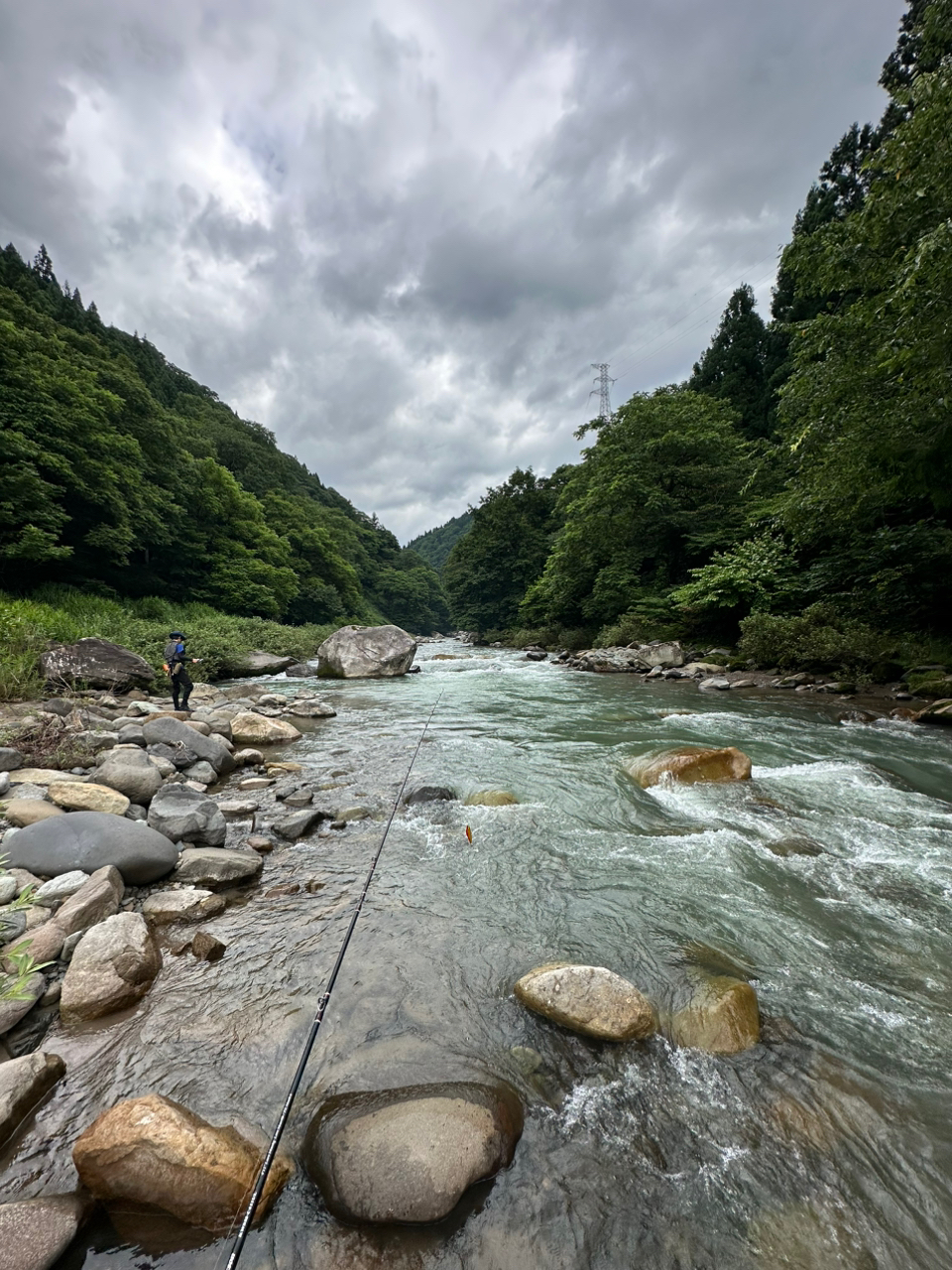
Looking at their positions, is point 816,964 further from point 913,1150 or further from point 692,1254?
point 692,1254

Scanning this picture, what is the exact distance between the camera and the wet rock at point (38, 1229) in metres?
1.31

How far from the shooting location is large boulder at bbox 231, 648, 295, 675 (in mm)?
16250

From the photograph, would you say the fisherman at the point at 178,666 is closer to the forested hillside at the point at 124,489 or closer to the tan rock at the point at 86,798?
the tan rock at the point at 86,798

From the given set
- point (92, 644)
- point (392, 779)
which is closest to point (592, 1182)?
point (392, 779)

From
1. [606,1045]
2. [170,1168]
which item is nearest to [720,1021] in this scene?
[606,1045]

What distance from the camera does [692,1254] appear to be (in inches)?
57.6

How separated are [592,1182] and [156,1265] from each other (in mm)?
1342

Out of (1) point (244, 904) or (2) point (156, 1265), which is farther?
(1) point (244, 904)

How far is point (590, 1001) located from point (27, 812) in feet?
13.4

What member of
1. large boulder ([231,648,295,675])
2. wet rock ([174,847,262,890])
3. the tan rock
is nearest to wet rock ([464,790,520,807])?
wet rock ([174,847,262,890])

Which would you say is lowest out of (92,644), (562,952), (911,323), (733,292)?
(562,952)

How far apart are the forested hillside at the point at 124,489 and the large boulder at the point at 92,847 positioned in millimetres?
17067

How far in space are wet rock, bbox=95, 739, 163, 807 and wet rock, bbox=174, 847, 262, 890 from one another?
1122mm

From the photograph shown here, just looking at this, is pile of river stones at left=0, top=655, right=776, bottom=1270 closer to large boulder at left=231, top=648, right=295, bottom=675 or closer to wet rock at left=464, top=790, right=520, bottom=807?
wet rock at left=464, top=790, right=520, bottom=807
